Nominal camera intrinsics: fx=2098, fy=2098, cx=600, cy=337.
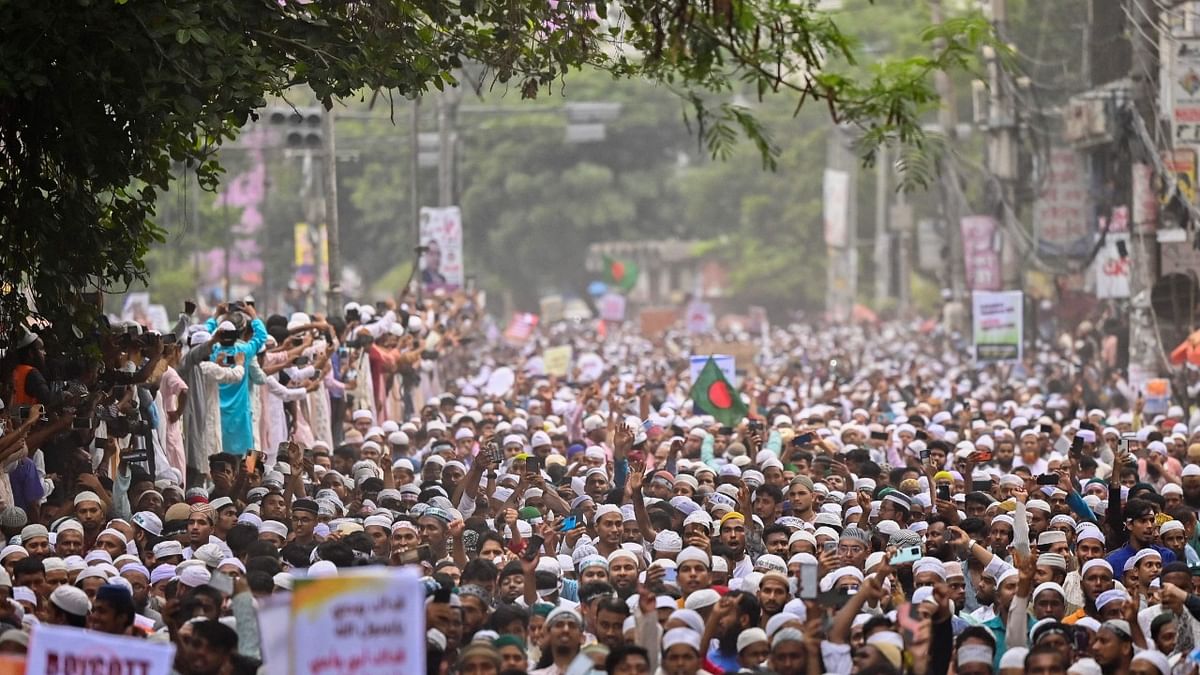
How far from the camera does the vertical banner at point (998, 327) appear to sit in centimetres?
2531

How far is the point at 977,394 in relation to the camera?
25.6 metres

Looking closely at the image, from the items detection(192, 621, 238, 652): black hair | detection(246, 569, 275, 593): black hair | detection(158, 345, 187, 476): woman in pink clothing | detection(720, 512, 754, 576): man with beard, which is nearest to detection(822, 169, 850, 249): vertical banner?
detection(158, 345, 187, 476): woman in pink clothing

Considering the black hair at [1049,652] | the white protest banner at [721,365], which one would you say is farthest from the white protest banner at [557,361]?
the black hair at [1049,652]

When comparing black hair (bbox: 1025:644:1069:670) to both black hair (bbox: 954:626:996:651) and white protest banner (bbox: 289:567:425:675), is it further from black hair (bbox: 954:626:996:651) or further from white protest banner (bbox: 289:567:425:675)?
white protest banner (bbox: 289:567:425:675)

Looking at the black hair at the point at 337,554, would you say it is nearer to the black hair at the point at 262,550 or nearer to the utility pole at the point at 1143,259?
the black hair at the point at 262,550

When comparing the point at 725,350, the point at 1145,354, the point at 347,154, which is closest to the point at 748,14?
the point at 1145,354

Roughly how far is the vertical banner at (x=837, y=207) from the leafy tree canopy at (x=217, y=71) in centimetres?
4447

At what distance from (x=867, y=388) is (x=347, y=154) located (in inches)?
492

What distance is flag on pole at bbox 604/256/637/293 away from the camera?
212 feet

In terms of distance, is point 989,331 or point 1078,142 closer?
point 989,331

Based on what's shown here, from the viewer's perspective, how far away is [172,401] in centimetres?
1368

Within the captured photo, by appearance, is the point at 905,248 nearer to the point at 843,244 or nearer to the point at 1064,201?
the point at 843,244

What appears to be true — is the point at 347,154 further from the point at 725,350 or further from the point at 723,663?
the point at 723,663

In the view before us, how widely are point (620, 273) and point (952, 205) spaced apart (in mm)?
28390
